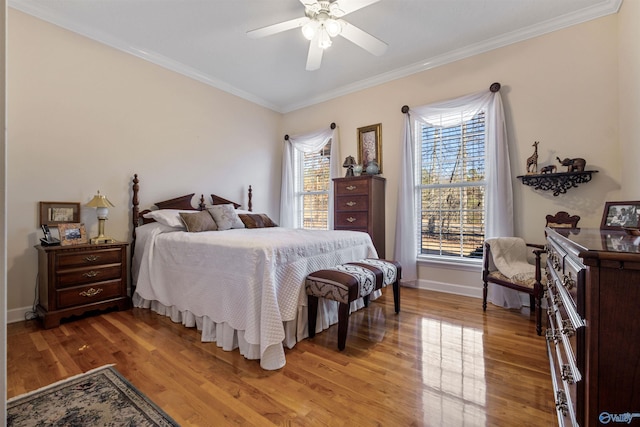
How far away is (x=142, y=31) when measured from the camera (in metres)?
3.04

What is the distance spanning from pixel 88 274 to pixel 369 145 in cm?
364

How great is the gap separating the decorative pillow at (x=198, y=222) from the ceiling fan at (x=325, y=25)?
6.39 feet

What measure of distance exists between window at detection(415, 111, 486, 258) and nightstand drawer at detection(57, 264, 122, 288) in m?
3.55

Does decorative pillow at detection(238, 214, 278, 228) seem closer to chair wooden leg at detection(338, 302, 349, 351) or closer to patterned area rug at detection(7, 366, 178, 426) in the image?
chair wooden leg at detection(338, 302, 349, 351)

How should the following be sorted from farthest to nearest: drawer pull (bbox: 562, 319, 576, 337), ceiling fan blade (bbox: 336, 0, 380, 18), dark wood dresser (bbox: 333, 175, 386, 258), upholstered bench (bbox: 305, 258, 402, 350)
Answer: dark wood dresser (bbox: 333, 175, 386, 258), ceiling fan blade (bbox: 336, 0, 380, 18), upholstered bench (bbox: 305, 258, 402, 350), drawer pull (bbox: 562, 319, 576, 337)

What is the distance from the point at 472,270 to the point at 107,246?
3974 mm

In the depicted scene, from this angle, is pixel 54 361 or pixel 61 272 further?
pixel 61 272

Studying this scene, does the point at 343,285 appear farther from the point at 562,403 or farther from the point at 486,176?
the point at 486,176

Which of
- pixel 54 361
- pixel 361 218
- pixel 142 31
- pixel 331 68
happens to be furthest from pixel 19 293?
pixel 331 68

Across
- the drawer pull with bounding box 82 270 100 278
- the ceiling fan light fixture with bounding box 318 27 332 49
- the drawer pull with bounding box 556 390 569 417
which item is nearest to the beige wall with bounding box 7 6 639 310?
the drawer pull with bounding box 82 270 100 278

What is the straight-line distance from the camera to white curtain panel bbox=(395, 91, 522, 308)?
2996 mm

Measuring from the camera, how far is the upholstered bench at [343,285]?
79.4 inches

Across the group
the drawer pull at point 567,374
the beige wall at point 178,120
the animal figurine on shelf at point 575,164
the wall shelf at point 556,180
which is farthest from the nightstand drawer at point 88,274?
the animal figurine on shelf at point 575,164

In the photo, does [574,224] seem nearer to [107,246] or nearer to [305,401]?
[305,401]
